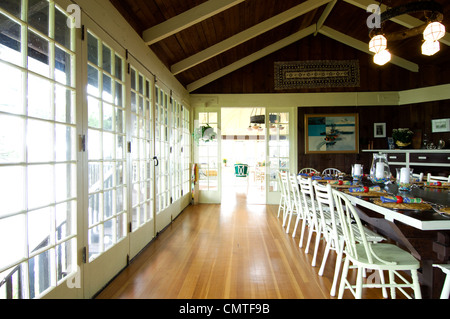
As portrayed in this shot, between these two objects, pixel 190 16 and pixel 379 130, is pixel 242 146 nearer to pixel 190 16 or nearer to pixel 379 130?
pixel 379 130

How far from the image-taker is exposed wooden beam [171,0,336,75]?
421cm

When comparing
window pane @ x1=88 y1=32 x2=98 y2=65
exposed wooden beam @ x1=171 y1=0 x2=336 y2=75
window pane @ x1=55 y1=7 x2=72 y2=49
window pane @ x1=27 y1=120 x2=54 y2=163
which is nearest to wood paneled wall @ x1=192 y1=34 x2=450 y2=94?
exposed wooden beam @ x1=171 y1=0 x2=336 y2=75

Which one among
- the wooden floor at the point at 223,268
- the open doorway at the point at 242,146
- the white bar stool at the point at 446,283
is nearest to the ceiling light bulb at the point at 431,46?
the white bar stool at the point at 446,283

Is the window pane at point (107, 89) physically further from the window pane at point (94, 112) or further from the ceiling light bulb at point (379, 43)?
the ceiling light bulb at point (379, 43)

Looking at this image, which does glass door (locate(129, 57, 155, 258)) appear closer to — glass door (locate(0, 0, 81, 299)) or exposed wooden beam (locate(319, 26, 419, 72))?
glass door (locate(0, 0, 81, 299))

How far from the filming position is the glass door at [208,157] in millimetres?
5887

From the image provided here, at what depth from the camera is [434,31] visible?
235cm

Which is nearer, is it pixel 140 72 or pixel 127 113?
pixel 127 113

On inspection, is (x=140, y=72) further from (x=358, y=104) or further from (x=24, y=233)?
(x=358, y=104)

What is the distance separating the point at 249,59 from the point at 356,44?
2.46 m

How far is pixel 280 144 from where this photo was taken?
5.94 m

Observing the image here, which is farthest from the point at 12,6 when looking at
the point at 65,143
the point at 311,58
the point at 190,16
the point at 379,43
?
the point at 311,58
